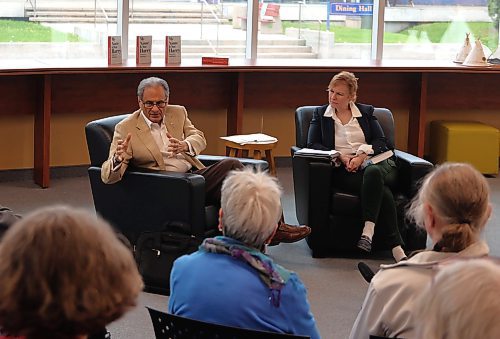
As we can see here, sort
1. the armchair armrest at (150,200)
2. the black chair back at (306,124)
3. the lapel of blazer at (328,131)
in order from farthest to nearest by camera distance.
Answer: the black chair back at (306,124), the lapel of blazer at (328,131), the armchair armrest at (150,200)

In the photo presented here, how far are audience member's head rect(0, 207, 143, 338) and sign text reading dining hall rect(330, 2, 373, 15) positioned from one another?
6.99 m

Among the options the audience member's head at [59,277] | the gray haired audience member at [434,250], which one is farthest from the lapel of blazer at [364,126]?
the audience member's head at [59,277]

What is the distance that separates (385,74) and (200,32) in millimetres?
1673

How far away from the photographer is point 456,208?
2684mm

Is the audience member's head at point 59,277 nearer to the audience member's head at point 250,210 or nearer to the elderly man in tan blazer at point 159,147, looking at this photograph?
the audience member's head at point 250,210

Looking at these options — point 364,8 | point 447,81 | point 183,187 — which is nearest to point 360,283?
point 183,187

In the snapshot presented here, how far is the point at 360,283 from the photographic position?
16.2ft

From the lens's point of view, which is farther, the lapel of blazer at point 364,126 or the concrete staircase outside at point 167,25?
the concrete staircase outside at point 167,25

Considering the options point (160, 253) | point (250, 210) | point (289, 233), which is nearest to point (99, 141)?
point (160, 253)

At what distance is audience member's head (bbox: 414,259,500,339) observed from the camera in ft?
5.18

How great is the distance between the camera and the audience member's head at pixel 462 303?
1579 mm

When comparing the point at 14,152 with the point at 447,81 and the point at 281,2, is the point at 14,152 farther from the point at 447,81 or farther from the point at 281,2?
the point at 447,81

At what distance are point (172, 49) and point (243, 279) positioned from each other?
470 centimetres

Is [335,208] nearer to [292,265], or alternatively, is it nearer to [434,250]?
[292,265]
